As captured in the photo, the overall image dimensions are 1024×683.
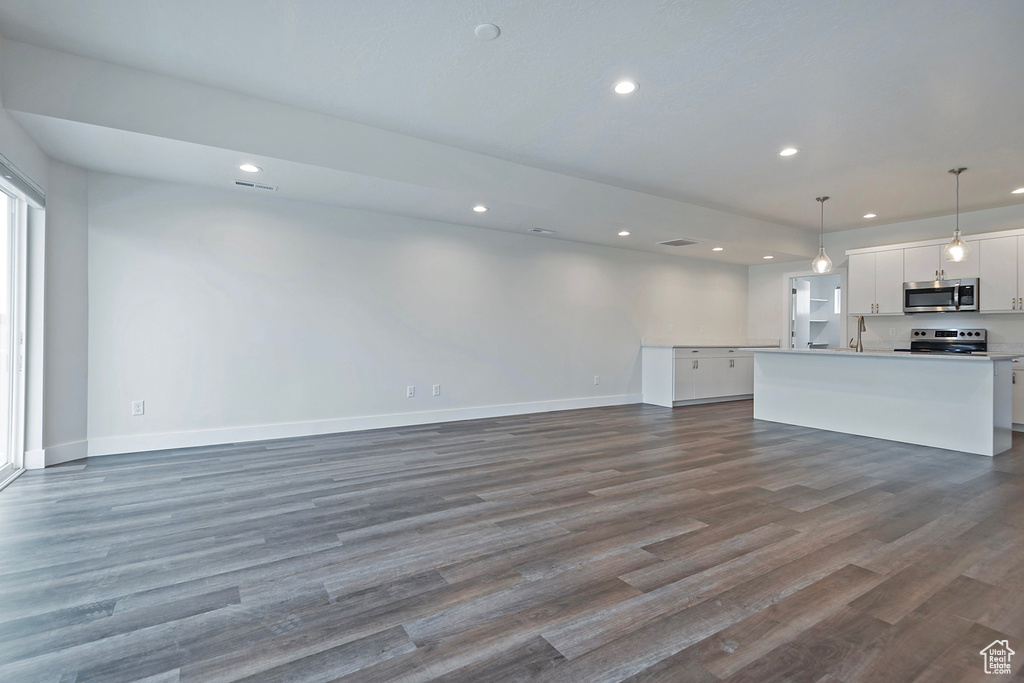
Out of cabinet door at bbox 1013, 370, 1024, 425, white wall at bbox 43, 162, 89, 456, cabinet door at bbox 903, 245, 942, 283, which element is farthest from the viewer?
cabinet door at bbox 903, 245, 942, 283

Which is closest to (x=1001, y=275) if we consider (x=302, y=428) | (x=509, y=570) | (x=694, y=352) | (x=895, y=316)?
(x=895, y=316)

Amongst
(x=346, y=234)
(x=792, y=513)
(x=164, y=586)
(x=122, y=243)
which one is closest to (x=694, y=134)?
(x=792, y=513)

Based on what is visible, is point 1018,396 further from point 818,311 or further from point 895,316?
point 818,311

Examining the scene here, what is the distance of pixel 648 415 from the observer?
6340 mm

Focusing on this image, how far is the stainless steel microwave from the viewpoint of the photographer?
593 cm

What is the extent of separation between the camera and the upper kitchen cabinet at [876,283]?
21.6ft

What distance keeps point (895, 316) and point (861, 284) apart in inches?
23.8

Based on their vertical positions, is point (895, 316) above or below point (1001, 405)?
above

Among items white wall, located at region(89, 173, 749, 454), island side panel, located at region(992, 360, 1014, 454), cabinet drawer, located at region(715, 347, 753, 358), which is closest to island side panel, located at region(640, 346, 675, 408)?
white wall, located at region(89, 173, 749, 454)

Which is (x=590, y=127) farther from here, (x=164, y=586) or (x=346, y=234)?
(x=164, y=586)

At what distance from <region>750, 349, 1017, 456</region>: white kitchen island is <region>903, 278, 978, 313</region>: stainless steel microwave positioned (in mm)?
1108

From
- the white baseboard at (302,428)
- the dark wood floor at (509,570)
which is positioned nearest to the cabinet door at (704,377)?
the white baseboard at (302,428)

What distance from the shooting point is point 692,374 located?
23.7 feet

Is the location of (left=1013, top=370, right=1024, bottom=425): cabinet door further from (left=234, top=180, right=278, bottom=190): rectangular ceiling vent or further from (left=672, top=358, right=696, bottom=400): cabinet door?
(left=234, top=180, right=278, bottom=190): rectangular ceiling vent
